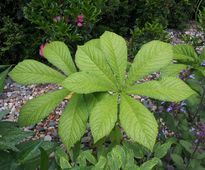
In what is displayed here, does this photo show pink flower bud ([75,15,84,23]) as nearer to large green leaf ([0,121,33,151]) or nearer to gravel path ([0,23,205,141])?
gravel path ([0,23,205,141])

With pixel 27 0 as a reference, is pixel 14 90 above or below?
below

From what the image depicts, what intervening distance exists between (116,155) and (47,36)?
A: 212 centimetres

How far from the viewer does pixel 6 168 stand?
140 centimetres

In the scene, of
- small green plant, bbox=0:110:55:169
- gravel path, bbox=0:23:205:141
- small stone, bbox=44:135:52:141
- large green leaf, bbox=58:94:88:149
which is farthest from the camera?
gravel path, bbox=0:23:205:141

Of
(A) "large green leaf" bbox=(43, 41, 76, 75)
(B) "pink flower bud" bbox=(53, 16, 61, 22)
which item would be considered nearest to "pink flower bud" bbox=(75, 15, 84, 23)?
(B) "pink flower bud" bbox=(53, 16, 61, 22)

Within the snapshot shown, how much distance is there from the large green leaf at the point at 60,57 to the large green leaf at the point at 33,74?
0.14ft

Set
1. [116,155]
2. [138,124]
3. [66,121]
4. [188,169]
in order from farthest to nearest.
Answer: [188,169] → [66,121] → [138,124] → [116,155]

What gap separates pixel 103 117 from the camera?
1.62 m

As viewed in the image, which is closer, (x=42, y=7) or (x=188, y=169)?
(x=188, y=169)

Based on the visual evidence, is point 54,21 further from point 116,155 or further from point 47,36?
point 116,155

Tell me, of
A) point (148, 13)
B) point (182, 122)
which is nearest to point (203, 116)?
point (182, 122)

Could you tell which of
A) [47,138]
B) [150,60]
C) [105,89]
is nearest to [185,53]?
[150,60]

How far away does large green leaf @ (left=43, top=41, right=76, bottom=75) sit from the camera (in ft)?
6.09

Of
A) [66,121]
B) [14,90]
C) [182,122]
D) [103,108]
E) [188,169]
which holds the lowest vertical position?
[14,90]
